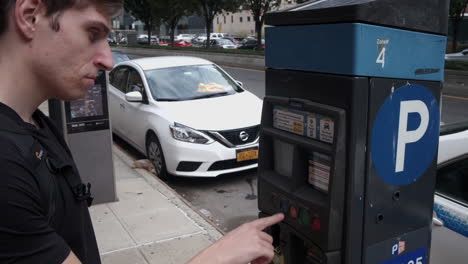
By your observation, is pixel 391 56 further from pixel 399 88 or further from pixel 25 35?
pixel 25 35

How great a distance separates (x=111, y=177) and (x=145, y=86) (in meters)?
1.95

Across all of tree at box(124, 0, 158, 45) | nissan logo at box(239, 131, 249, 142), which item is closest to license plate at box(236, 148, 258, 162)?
nissan logo at box(239, 131, 249, 142)

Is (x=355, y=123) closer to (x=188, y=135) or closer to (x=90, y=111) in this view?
(x=90, y=111)

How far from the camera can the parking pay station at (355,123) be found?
1557 mm

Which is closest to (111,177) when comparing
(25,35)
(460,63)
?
(25,35)

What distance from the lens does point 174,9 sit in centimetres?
3453

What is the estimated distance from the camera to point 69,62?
3.65 feet

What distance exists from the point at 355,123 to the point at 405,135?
293mm

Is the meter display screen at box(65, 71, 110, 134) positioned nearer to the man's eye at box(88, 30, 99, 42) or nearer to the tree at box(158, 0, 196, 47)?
the man's eye at box(88, 30, 99, 42)


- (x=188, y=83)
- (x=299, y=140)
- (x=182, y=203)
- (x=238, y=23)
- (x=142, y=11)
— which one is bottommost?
(x=182, y=203)

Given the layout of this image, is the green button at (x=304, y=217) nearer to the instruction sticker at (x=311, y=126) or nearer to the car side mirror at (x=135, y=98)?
the instruction sticker at (x=311, y=126)

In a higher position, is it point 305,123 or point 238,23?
point 238,23

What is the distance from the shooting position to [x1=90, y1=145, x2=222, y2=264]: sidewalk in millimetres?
3801

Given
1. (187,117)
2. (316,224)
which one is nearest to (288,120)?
(316,224)
